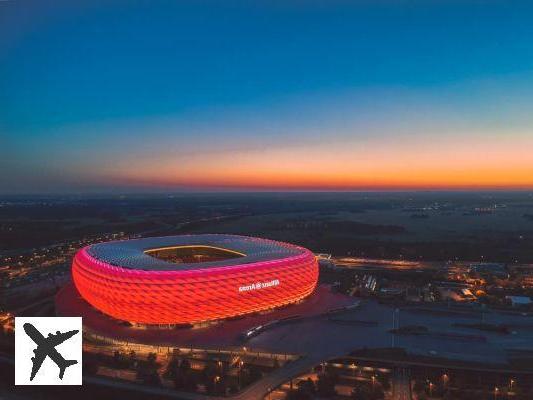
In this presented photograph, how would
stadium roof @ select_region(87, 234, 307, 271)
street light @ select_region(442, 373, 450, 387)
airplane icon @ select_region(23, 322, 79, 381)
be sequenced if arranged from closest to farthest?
airplane icon @ select_region(23, 322, 79, 381) < street light @ select_region(442, 373, 450, 387) < stadium roof @ select_region(87, 234, 307, 271)

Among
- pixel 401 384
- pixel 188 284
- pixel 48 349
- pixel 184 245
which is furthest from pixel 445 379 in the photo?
pixel 184 245

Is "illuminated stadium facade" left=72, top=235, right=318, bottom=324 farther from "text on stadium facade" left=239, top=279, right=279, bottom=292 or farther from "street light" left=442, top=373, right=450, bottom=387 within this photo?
"street light" left=442, top=373, right=450, bottom=387

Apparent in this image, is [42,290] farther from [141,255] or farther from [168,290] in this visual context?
[168,290]

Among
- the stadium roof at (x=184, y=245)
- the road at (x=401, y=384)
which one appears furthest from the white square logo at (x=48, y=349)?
the road at (x=401, y=384)

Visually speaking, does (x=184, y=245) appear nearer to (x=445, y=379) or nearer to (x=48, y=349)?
(x=48, y=349)

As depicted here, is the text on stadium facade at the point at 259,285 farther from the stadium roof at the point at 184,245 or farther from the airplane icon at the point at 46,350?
the airplane icon at the point at 46,350

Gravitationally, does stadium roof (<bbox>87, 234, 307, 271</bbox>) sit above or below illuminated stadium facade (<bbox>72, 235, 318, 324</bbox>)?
above

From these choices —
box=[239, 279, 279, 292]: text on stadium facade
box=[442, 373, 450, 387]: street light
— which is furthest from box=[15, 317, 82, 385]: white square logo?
box=[442, 373, 450, 387]: street light

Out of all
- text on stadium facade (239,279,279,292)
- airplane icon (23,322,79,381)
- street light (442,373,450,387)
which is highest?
airplane icon (23,322,79,381)
